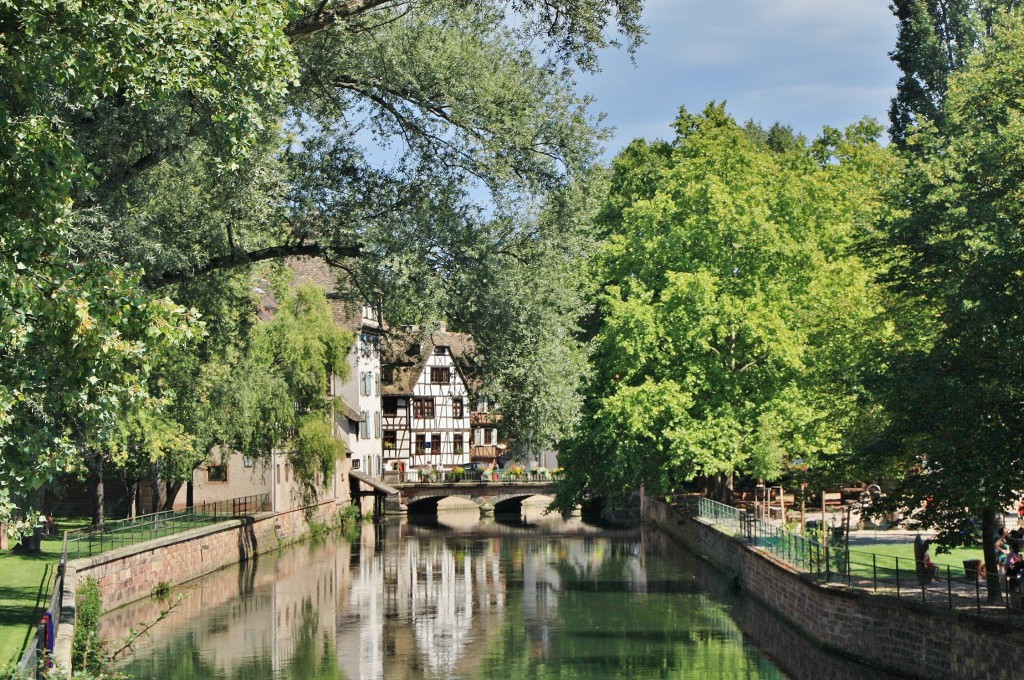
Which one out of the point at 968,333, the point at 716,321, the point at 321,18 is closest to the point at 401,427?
the point at 716,321

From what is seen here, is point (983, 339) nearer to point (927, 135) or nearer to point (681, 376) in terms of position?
point (927, 135)

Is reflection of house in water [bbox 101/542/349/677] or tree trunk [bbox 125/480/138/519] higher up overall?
tree trunk [bbox 125/480/138/519]

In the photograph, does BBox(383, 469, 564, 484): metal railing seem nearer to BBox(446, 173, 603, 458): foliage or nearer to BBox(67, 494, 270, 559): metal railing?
BBox(67, 494, 270, 559): metal railing

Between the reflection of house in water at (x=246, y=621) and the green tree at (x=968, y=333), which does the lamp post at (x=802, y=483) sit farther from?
the reflection of house in water at (x=246, y=621)

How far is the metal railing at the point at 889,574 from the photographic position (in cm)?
2164

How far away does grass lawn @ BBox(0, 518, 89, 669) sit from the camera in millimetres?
22312

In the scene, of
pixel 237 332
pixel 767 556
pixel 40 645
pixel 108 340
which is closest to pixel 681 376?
pixel 767 556

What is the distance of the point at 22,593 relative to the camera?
2844cm

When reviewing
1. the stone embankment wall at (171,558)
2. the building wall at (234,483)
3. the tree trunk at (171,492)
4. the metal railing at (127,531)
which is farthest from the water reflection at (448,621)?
the building wall at (234,483)

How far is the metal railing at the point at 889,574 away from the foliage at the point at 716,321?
5.08 m

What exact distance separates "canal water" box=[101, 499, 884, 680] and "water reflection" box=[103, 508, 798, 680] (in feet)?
0.18

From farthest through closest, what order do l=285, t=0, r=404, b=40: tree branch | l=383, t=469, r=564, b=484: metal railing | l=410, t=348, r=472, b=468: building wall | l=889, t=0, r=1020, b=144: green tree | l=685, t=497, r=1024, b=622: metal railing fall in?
l=410, t=348, r=472, b=468: building wall < l=383, t=469, r=564, b=484: metal railing < l=889, t=0, r=1020, b=144: green tree < l=685, t=497, r=1024, b=622: metal railing < l=285, t=0, r=404, b=40: tree branch

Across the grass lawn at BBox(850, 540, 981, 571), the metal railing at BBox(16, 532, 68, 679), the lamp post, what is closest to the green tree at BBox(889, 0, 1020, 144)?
the lamp post

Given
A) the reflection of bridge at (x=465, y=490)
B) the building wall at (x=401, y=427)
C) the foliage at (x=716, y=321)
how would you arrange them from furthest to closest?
1. the building wall at (x=401, y=427)
2. the reflection of bridge at (x=465, y=490)
3. the foliage at (x=716, y=321)
